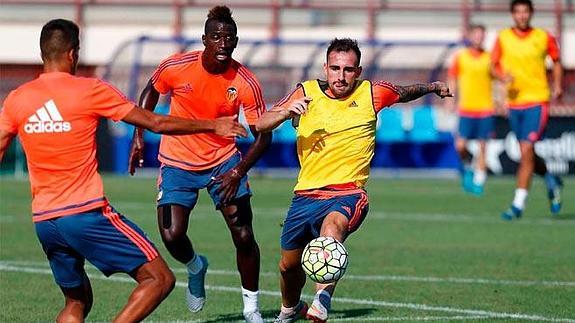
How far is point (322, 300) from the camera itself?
932 cm

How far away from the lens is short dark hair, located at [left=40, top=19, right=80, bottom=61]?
810 centimetres

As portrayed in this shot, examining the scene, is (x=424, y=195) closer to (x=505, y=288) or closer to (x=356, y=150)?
(x=505, y=288)

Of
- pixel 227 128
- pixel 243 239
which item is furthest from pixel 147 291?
pixel 243 239

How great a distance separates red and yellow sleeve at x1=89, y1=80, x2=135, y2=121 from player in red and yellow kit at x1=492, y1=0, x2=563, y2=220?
10974mm

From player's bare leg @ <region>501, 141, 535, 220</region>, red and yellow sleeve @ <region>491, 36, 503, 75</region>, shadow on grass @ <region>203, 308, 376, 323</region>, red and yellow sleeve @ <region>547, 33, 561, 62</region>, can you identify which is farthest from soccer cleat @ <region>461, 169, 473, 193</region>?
shadow on grass @ <region>203, 308, 376, 323</region>

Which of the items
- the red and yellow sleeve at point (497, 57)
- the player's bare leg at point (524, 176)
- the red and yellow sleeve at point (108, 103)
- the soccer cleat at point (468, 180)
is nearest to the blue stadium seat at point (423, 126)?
the soccer cleat at point (468, 180)

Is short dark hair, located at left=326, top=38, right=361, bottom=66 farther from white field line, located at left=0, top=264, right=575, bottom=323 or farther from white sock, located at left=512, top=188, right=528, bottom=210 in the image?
white sock, located at left=512, top=188, right=528, bottom=210

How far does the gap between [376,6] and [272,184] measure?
11351 millimetres

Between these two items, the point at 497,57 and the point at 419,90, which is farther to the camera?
the point at 497,57

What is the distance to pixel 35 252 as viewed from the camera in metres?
14.9

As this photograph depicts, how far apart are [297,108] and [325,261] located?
40.3 inches

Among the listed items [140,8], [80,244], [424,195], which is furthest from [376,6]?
[80,244]

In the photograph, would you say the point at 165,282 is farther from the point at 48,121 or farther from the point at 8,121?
the point at 8,121

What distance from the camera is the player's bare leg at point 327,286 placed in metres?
9.22
